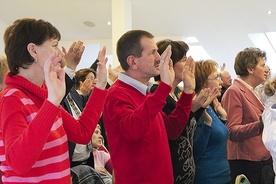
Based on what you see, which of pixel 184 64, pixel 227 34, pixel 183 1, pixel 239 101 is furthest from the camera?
pixel 227 34

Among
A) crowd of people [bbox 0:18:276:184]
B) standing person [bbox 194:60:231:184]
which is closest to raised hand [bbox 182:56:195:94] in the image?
crowd of people [bbox 0:18:276:184]

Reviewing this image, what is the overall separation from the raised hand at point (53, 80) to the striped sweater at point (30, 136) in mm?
21

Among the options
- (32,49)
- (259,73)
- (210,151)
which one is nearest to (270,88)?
(259,73)

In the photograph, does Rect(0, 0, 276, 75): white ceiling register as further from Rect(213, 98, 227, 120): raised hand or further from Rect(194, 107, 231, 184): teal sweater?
Rect(194, 107, 231, 184): teal sweater

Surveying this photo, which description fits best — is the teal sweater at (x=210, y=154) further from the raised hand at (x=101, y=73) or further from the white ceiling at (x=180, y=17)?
the white ceiling at (x=180, y=17)

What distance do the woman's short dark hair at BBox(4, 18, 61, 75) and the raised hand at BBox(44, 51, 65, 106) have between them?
0.42 ft

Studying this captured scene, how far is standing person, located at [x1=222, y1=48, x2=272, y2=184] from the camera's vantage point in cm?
208

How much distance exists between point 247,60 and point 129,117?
1.30m

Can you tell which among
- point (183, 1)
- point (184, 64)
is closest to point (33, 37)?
point (184, 64)

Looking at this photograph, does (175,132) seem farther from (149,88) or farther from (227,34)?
(227,34)

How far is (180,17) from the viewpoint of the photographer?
590cm

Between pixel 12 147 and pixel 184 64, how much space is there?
3.48 ft

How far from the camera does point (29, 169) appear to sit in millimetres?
956

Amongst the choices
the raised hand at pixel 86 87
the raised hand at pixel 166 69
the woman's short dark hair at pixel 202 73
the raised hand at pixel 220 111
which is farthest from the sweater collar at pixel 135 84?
the raised hand at pixel 86 87
